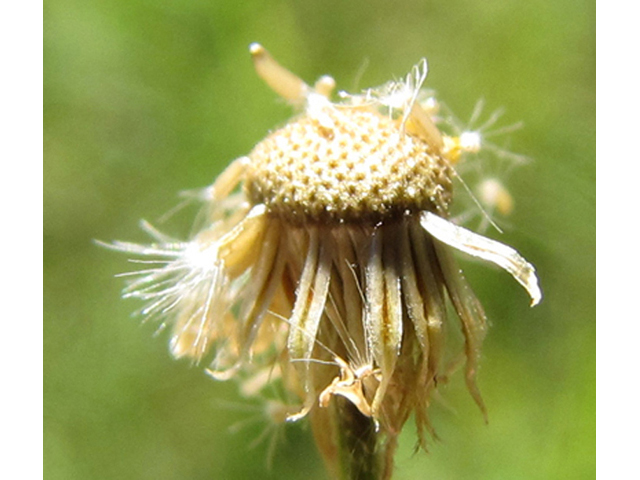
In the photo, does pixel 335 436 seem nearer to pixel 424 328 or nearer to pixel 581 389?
pixel 424 328

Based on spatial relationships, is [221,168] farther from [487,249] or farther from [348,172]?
[487,249]

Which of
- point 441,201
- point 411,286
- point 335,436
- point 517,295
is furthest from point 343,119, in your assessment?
point 517,295

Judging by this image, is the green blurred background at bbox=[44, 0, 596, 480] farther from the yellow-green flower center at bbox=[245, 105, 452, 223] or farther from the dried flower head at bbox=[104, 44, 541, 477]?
the yellow-green flower center at bbox=[245, 105, 452, 223]

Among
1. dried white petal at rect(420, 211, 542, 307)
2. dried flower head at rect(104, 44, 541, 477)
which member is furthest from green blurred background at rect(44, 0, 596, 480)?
dried white petal at rect(420, 211, 542, 307)

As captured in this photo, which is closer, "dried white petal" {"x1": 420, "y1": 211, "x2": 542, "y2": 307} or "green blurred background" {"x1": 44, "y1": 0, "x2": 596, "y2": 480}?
"dried white petal" {"x1": 420, "y1": 211, "x2": 542, "y2": 307}

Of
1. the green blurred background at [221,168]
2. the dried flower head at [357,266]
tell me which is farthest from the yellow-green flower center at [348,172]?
the green blurred background at [221,168]

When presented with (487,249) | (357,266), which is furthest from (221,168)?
(487,249)
